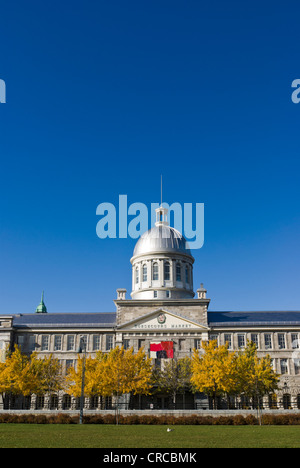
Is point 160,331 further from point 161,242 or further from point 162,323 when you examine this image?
point 161,242

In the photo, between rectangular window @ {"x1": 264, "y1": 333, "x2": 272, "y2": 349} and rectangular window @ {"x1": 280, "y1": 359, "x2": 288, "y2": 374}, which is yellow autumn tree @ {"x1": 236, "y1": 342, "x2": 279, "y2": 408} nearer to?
rectangular window @ {"x1": 280, "y1": 359, "x2": 288, "y2": 374}

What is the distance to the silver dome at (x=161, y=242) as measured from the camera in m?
71.3

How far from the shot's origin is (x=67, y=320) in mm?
66375

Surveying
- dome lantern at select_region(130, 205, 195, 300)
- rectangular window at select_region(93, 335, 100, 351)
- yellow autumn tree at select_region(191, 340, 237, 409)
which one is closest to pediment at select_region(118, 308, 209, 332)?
rectangular window at select_region(93, 335, 100, 351)

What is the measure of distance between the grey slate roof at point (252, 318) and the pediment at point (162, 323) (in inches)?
125

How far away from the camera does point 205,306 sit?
207ft

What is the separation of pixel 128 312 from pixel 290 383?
884 inches

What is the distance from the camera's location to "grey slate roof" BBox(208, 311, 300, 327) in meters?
61.8

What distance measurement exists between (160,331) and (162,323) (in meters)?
1.13

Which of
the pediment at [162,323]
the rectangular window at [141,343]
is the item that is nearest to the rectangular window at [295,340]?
the pediment at [162,323]

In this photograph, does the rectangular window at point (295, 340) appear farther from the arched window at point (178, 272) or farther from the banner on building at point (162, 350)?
the arched window at point (178, 272)

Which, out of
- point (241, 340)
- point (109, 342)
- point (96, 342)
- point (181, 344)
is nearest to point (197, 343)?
point (181, 344)
